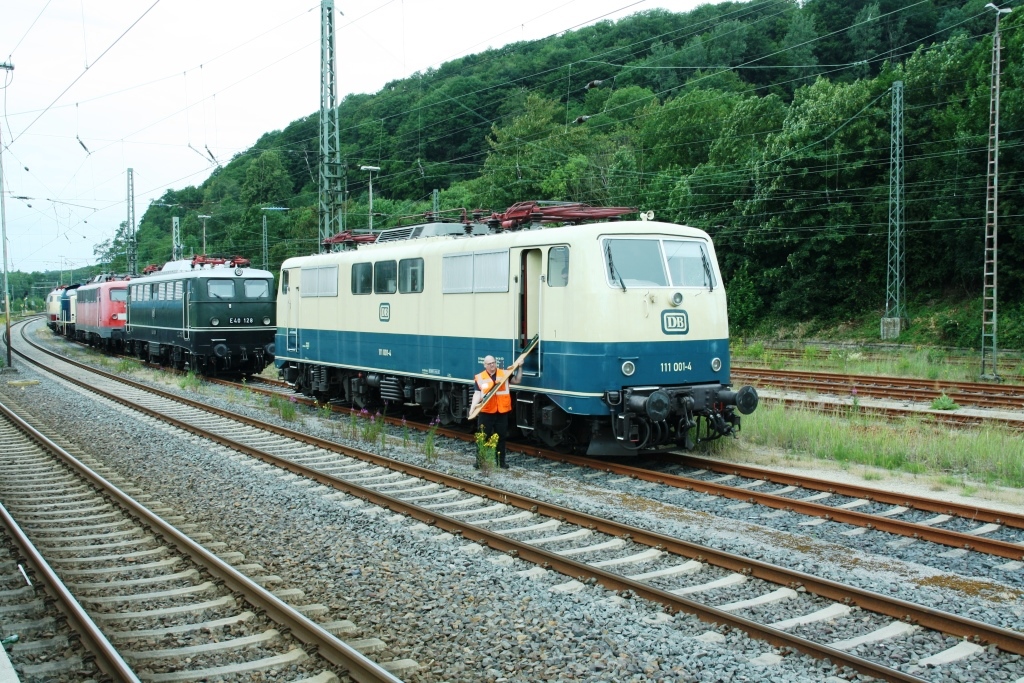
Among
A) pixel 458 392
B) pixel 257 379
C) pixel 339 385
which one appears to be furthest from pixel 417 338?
pixel 257 379

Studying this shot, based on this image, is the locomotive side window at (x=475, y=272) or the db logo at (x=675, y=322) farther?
the locomotive side window at (x=475, y=272)

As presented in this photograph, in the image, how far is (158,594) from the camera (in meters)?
6.97

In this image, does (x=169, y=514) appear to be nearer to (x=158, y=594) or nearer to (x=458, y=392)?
(x=158, y=594)

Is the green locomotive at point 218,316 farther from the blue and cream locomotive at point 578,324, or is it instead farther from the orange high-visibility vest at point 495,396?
the orange high-visibility vest at point 495,396

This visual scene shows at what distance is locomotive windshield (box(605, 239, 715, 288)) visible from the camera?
38.3ft

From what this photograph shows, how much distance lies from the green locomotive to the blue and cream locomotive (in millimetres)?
11625

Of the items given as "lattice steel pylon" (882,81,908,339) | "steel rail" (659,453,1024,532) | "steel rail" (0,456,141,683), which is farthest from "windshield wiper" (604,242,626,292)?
"lattice steel pylon" (882,81,908,339)

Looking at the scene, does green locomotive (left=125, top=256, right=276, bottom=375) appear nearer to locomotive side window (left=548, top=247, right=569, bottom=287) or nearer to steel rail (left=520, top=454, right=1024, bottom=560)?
locomotive side window (left=548, top=247, right=569, bottom=287)

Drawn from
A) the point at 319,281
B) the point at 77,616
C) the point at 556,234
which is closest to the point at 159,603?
the point at 77,616

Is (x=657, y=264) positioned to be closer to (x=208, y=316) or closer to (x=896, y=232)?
(x=208, y=316)

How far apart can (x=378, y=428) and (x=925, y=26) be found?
5404cm

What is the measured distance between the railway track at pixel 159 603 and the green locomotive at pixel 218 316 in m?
15.1

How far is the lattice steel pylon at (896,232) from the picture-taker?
31.1 m

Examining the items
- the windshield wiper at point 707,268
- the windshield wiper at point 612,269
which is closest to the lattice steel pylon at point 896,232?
the windshield wiper at point 707,268
